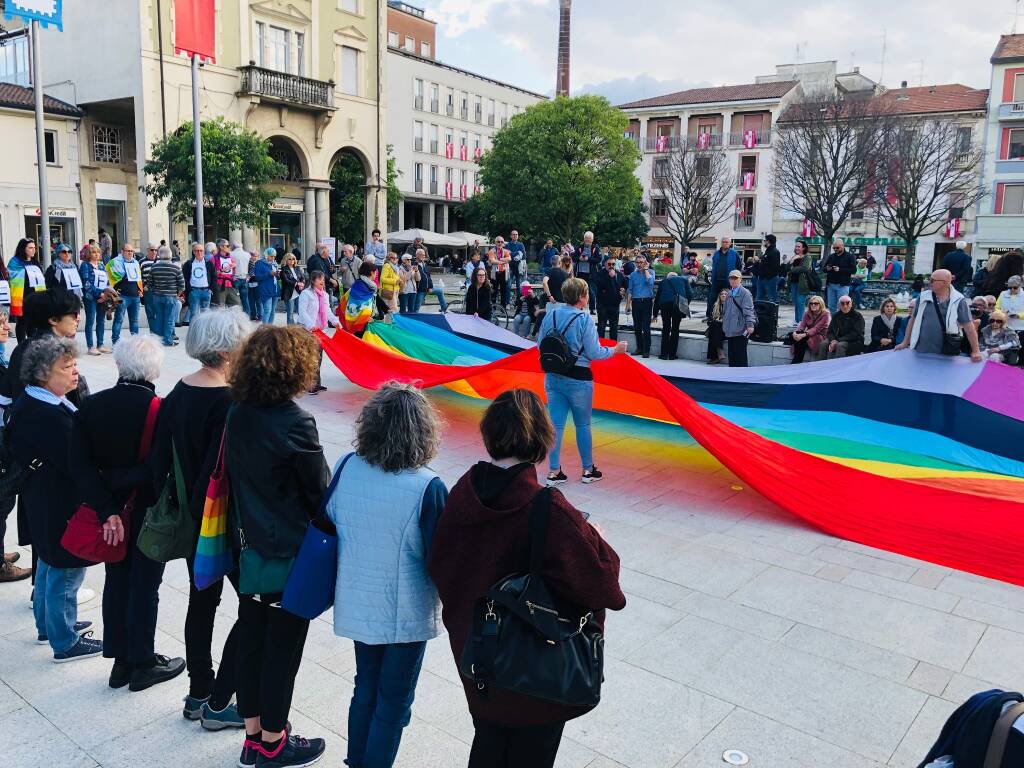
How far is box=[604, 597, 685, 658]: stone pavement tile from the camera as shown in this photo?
4.20 meters

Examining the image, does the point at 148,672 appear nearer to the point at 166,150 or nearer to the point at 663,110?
the point at 166,150

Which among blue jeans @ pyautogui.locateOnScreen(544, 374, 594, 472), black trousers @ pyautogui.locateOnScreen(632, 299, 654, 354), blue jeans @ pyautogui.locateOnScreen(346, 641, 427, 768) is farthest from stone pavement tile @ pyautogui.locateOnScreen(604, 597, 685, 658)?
black trousers @ pyautogui.locateOnScreen(632, 299, 654, 354)

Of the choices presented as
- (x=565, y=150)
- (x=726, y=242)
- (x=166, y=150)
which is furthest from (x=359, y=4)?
(x=726, y=242)

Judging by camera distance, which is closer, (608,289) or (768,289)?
(608,289)

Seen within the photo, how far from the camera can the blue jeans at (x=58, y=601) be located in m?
3.82

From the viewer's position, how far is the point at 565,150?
42594 millimetres

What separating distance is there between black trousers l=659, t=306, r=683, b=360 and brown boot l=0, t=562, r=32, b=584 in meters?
10.8

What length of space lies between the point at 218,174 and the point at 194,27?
5.47m

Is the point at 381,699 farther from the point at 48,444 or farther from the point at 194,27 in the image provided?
the point at 194,27

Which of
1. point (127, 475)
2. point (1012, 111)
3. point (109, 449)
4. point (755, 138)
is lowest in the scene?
point (127, 475)

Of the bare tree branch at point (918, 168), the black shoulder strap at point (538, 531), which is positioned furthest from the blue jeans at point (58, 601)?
the bare tree branch at point (918, 168)

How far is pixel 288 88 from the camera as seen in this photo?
3316 cm

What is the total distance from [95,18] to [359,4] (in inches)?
417

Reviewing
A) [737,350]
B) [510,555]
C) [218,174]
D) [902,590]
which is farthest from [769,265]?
[218,174]
